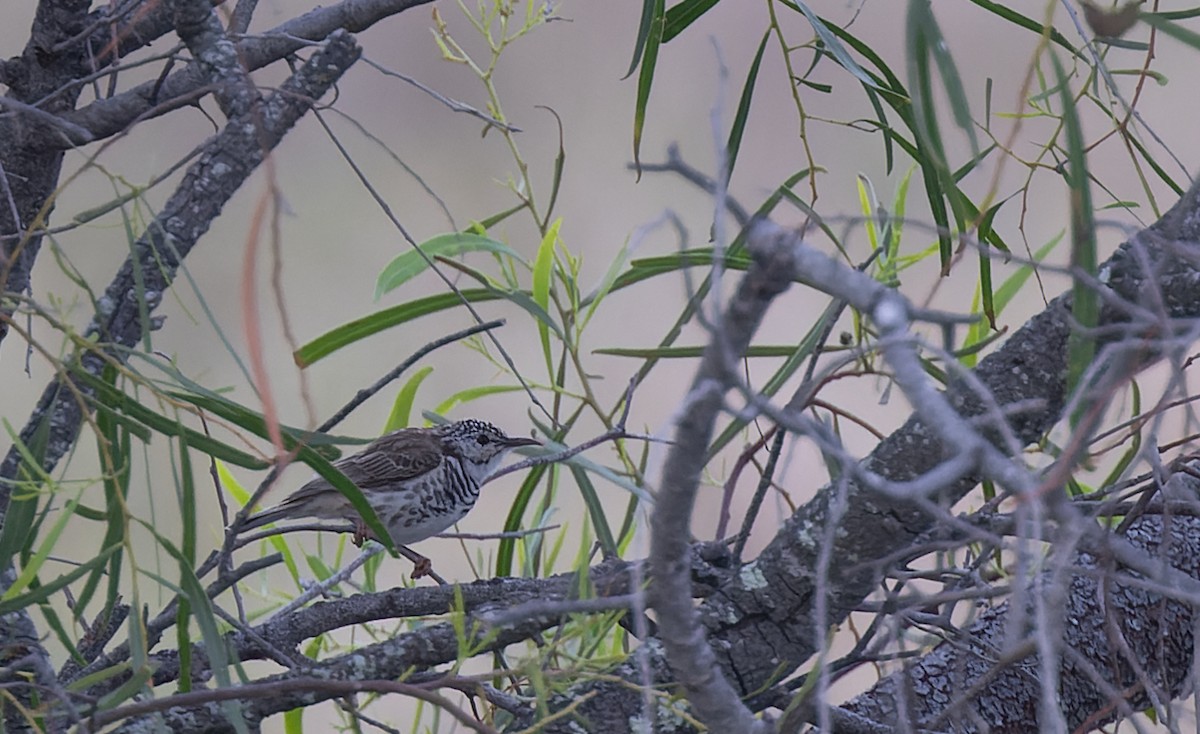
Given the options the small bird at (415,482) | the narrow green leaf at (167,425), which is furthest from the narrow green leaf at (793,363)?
the small bird at (415,482)

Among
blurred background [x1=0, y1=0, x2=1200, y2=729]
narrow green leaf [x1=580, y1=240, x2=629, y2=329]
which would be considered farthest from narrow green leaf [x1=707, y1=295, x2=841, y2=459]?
blurred background [x1=0, y1=0, x2=1200, y2=729]

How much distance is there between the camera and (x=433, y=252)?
2.66ft

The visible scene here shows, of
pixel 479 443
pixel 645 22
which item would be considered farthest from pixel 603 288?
pixel 479 443

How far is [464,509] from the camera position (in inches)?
47.8

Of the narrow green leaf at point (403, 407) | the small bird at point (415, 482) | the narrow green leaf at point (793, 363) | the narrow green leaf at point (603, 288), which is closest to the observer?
the narrow green leaf at point (793, 363)

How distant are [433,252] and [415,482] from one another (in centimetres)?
47

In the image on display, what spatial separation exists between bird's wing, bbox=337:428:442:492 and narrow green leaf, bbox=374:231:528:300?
1.37 ft

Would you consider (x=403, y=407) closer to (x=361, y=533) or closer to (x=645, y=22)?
(x=361, y=533)

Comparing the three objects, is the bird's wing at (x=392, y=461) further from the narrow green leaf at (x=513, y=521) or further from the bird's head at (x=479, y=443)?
the narrow green leaf at (x=513, y=521)

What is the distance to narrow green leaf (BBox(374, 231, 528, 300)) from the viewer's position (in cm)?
82

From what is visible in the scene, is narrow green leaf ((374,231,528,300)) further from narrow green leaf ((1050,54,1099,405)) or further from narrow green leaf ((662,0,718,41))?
narrow green leaf ((1050,54,1099,405))

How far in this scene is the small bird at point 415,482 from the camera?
118 cm

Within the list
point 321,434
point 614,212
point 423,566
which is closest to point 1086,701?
point 321,434

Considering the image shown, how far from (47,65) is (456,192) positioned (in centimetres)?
133
